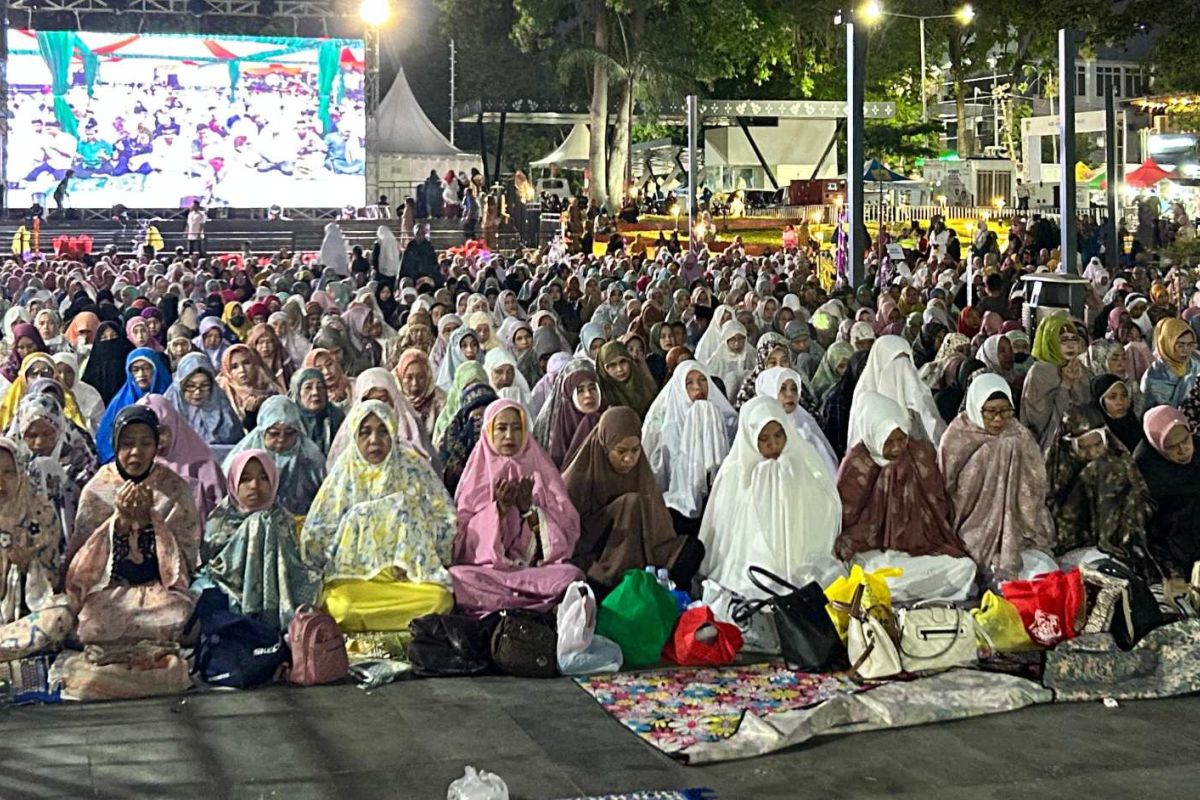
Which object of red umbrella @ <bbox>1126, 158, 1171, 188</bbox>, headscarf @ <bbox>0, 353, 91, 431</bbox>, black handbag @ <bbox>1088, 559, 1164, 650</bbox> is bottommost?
black handbag @ <bbox>1088, 559, 1164, 650</bbox>

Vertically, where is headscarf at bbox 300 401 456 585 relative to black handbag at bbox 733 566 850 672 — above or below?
above

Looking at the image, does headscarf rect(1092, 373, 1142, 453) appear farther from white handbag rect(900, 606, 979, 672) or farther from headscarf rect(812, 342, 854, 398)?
white handbag rect(900, 606, 979, 672)

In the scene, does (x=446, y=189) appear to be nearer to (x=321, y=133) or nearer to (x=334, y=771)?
(x=321, y=133)

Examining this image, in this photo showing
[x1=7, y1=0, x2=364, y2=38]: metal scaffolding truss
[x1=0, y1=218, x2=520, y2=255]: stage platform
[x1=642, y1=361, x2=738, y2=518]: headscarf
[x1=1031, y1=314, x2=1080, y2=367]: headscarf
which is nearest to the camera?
Result: [x1=642, y1=361, x2=738, y2=518]: headscarf

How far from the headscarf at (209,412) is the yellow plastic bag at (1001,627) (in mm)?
4151

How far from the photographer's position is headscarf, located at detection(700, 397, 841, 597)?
25.6 feet

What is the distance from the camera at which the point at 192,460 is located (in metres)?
8.41

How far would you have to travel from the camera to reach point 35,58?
3022 cm

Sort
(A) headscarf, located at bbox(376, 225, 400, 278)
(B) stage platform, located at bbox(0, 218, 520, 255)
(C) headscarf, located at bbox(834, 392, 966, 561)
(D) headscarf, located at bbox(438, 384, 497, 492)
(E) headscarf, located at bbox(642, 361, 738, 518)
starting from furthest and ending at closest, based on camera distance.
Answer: (B) stage platform, located at bbox(0, 218, 520, 255) < (A) headscarf, located at bbox(376, 225, 400, 278) < (E) headscarf, located at bbox(642, 361, 738, 518) < (D) headscarf, located at bbox(438, 384, 497, 492) < (C) headscarf, located at bbox(834, 392, 966, 561)

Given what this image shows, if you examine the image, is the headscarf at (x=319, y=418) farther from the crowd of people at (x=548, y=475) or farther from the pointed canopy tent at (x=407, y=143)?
the pointed canopy tent at (x=407, y=143)

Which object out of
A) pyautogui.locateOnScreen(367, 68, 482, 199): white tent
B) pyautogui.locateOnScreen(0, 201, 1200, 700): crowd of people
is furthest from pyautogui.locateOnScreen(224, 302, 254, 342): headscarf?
pyautogui.locateOnScreen(367, 68, 482, 199): white tent

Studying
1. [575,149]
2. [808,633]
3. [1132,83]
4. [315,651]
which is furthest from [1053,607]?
[1132,83]

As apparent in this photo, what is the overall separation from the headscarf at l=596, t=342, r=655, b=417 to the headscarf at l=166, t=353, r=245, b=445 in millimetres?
2161

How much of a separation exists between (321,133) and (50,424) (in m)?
24.0
